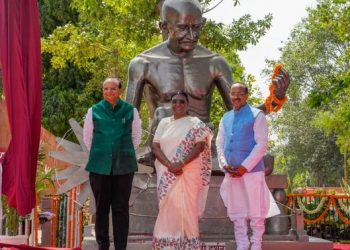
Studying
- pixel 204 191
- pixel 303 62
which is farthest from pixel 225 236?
pixel 303 62

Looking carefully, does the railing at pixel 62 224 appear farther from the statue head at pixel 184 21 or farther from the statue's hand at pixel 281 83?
the statue's hand at pixel 281 83

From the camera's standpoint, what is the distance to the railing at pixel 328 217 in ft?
49.7

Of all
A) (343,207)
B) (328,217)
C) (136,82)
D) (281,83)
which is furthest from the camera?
(328,217)

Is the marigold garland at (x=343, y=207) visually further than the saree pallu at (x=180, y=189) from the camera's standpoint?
Yes

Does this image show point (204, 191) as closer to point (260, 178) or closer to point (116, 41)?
point (260, 178)

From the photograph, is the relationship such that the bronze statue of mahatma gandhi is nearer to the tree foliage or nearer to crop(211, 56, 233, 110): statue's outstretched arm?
crop(211, 56, 233, 110): statue's outstretched arm

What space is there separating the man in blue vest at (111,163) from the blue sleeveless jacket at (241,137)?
3.50 feet

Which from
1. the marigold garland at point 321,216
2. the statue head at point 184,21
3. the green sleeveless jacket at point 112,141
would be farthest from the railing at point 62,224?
the marigold garland at point 321,216

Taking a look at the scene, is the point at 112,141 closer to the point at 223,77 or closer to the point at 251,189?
the point at 251,189

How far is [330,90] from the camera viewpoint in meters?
15.6

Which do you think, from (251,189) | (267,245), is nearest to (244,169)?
(251,189)

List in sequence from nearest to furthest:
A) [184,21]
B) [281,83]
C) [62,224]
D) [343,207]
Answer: [281,83]
[184,21]
[62,224]
[343,207]

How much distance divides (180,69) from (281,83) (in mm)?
1392

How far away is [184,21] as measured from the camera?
25.2ft
